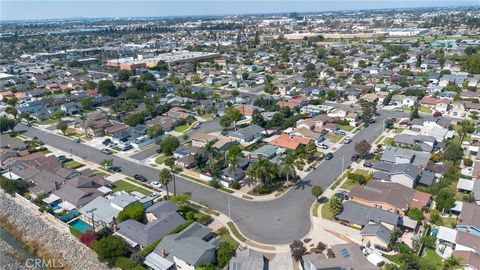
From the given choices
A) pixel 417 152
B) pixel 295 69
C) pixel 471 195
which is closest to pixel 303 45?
pixel 295 69

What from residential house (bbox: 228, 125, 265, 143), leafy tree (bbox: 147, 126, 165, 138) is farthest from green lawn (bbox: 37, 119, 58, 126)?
residential house (bbox: 228, 125, 265, 143)

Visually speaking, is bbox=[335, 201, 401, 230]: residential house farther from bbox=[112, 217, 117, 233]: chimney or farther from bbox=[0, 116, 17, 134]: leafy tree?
bbox=[0, 116, 17, 134]: leafy tree

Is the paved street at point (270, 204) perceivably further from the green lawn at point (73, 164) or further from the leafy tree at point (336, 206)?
the leafy tree at point (336, 206)

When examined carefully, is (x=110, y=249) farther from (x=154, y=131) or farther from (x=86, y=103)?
(x=86, y=103)

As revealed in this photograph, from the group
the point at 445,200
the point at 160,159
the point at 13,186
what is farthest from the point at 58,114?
the point at 445,200

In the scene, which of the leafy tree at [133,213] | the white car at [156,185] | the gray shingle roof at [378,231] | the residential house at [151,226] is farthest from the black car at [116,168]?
the gray shingle roof at [378,231]

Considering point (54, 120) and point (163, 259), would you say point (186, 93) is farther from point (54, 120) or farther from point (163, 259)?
point (163, 259)
